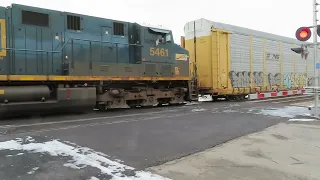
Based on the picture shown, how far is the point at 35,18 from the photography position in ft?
34.0

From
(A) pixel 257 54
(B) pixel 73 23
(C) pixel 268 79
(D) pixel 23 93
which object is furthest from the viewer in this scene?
(C) pixel 268 79

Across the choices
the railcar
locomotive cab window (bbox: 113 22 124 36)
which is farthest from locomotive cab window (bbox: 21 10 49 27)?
the railcar

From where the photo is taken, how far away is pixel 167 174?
4148 mm

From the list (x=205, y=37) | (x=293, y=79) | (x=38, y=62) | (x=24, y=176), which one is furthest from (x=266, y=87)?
(x=24, y=176)

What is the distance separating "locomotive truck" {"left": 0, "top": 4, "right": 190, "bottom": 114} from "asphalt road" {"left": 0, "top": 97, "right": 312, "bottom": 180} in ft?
4.70

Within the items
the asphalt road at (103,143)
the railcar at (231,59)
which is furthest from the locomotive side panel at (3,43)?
the railcar at (231,59)

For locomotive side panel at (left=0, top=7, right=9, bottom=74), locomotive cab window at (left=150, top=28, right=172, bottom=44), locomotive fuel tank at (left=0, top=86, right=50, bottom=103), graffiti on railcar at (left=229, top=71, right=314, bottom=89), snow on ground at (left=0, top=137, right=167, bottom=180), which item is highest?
locomotive cab window at (left=150, top=28, right=172, bottom=44)

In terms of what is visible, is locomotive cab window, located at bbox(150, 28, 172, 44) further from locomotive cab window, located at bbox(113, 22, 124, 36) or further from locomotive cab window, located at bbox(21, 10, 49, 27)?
locomotive cab window, located at bbox(21, 10, 49, 27)

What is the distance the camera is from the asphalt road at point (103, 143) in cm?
427

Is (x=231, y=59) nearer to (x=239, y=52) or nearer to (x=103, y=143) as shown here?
(x=239, y=52)

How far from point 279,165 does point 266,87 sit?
14927 millimetres

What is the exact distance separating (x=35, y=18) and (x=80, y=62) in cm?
221

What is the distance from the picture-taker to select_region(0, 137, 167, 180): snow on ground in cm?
411

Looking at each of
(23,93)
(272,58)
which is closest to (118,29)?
(23,93)
